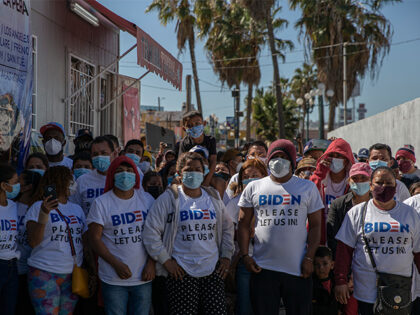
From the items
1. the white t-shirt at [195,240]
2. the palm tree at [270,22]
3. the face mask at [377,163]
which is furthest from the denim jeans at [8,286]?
the palm tree at [270,22]

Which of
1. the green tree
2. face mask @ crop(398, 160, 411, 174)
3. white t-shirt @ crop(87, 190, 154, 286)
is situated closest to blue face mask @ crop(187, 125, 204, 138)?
white t-shirt @ crop(87, 190, 154, 286)

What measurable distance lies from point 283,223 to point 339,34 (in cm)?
2152

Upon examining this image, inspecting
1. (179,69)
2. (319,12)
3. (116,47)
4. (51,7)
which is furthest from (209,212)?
(319,12)

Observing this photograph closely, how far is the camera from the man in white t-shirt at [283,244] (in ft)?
12.3

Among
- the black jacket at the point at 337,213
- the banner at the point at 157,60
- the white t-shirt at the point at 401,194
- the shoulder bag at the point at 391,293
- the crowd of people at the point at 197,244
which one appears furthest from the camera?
the banner at the point at 157,60

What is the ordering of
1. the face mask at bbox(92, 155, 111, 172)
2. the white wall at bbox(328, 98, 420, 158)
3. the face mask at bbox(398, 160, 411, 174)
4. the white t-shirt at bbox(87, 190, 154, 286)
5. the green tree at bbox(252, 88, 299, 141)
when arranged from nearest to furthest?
the white t-shirt at bbox(87, 190, 154, 286)
the face mask at bbox(92, 155, 111, 172)
the face mask at bbox(398, 160, 411, 174)
the white wall at bbox(328, 98, 420, 158)
the green tree at bbox(252, 88, 299, 141)

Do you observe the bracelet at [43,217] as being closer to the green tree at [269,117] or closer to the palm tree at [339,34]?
the palm tree at [339,34]

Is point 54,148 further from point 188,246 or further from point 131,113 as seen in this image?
point 131,113

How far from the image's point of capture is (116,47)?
515 inches

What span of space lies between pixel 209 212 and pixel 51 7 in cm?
707

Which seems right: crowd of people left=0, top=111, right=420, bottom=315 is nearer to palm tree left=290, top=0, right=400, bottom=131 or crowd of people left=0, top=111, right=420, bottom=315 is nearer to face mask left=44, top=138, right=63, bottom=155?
face mask left=44, top=138, right=63, bottom=155

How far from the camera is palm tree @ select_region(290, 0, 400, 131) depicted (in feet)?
76.2

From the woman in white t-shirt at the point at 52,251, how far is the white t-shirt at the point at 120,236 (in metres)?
0.31

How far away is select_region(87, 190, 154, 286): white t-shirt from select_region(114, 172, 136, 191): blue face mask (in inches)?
5.5
